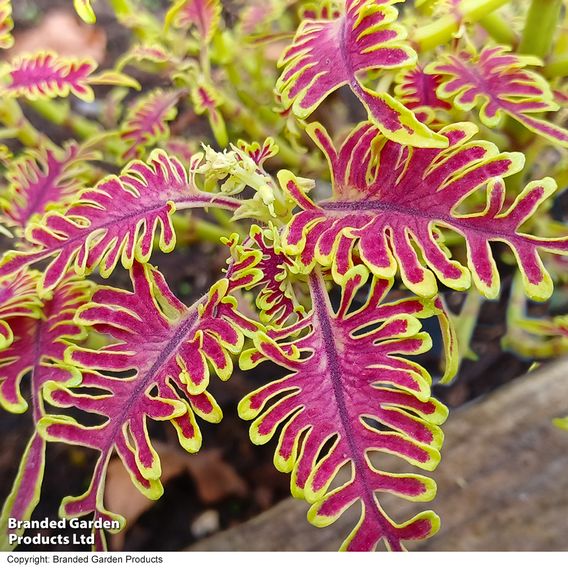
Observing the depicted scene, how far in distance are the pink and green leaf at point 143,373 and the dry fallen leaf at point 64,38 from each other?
1.09m

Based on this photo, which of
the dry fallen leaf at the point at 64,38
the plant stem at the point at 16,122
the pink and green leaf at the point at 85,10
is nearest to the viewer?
the pink and green leaf at the point at 85,10

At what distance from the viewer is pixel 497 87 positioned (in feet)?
2.19

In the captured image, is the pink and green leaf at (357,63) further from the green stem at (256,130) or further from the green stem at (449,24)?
the green stem at (256,130)

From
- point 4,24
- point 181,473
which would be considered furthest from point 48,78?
point 181,473

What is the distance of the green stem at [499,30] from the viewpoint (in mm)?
800

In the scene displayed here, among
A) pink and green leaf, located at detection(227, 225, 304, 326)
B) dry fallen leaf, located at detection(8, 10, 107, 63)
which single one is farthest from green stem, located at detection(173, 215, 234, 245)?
dry fallen leaf, located at detection(8, 10, 107, 63)

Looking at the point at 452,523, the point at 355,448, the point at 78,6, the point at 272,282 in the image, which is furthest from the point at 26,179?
the point at 452,523

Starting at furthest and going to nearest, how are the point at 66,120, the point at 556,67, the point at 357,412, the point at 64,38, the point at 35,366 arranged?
the point at 64,38, the point at 66,120, the point at 556,67, the point at 35,366, the point at 357,412

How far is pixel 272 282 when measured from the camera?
614mm

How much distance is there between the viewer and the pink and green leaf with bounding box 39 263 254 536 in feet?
1.82

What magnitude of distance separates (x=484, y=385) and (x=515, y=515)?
305 millimetres

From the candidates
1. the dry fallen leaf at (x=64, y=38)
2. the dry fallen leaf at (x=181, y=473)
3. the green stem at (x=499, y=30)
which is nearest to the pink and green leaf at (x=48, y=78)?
the green stem at (x=499, y=30)

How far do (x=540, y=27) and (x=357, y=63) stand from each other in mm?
340

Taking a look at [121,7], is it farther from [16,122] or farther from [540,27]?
[540,27]
